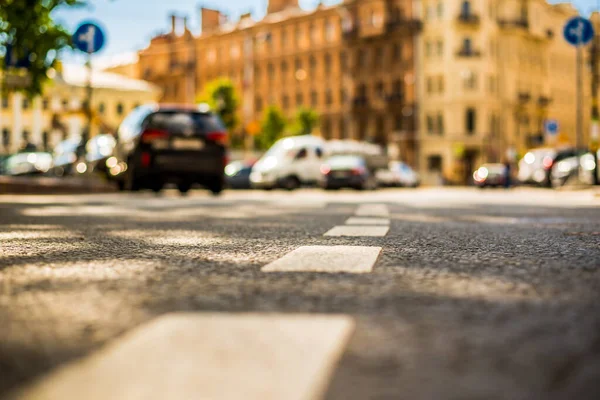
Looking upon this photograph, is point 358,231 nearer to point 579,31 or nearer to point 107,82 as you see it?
point 579,31

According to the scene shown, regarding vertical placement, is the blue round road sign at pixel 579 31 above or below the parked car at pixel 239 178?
above

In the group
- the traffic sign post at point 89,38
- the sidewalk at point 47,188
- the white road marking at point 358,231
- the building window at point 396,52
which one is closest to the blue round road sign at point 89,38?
the traffic sign post at point 89,38

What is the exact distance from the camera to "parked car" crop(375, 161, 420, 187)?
50.0m

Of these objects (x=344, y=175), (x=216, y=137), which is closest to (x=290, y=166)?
(x=344, y=175)

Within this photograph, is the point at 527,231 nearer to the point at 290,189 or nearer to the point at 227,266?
the point at 227,266

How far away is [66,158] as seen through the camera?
34.7 metres

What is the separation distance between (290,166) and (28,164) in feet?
33.0

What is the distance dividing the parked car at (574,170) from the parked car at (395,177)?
1228cm

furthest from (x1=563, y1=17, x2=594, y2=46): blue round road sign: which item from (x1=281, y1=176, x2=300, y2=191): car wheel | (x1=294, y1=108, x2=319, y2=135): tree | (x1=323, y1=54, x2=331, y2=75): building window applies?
(x1=323, y1=54, x2=331, y2=75): building window

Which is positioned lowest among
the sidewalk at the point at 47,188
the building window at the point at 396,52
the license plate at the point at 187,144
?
the sidewalk at the point at 47,188

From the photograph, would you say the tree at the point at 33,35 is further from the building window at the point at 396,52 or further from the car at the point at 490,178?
the building window at the point at 396,52

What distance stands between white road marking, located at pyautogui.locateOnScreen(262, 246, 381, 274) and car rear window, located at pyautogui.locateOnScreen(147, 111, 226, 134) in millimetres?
13626

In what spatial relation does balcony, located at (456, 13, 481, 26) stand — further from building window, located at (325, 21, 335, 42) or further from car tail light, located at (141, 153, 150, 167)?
car tail light, located at (141, 153, 150, 167)

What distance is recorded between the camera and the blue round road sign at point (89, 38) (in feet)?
69.8
